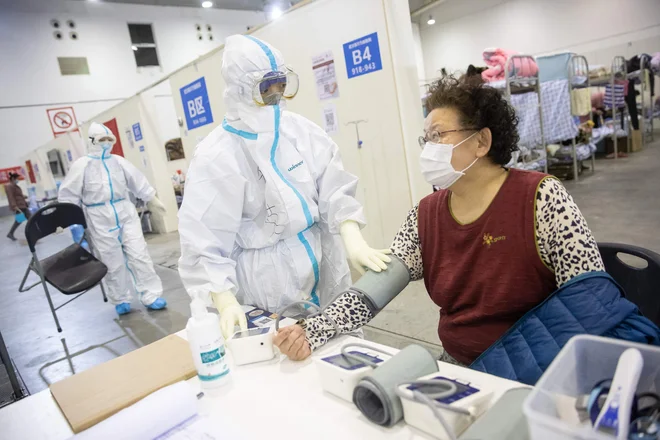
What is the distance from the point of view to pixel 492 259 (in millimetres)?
1048

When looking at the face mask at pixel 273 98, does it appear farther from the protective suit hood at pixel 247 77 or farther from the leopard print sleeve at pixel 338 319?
the leopard print sleeve at pixel 338 319

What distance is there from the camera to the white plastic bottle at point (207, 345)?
0.90 m

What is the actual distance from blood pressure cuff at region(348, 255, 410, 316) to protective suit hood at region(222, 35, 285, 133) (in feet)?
2.00

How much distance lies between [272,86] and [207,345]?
2.90ft

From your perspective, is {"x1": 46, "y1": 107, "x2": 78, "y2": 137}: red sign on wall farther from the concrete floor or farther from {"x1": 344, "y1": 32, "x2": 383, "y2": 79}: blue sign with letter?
{"x1": 344, "y1": 32, "x2": 383, "y2": 79}: blue sign with letter

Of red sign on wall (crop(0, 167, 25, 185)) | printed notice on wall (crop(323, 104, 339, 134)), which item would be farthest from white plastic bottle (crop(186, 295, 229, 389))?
red sign on wall (crop(0, 167, 25, 185))

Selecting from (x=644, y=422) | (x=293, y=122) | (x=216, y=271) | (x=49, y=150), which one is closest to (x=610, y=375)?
(x=644, y=422)

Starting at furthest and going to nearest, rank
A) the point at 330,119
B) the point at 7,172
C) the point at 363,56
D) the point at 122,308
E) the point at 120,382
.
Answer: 1. the point at 7,172
2. the point at 122,308
3. the point at 330,119
4. the point at 363,56
5. the point at 120,382

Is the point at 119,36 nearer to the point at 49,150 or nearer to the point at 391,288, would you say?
the point at 49,150

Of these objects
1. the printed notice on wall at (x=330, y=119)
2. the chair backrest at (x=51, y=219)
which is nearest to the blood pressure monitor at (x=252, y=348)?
the printed notice on wall at (x=330, y=119)

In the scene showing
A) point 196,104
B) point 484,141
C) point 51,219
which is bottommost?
point 51,219

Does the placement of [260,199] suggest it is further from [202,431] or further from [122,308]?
[122,308]

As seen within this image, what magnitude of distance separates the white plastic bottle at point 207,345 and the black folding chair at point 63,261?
2466 millimetres

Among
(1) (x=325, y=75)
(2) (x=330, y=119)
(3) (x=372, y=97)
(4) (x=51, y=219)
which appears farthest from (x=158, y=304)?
(3) (x=372, y=97)
